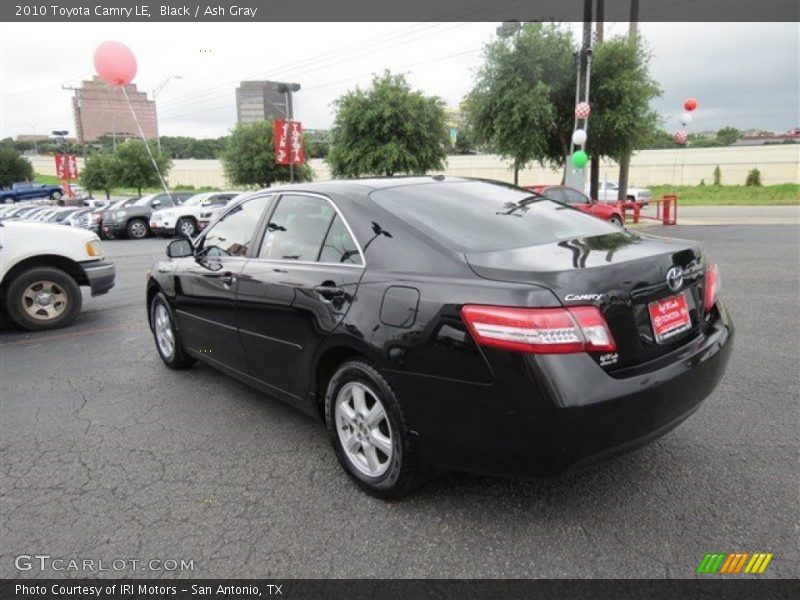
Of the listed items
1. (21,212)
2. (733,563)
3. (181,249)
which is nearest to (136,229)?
(21,212)

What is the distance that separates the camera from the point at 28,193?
171 feet

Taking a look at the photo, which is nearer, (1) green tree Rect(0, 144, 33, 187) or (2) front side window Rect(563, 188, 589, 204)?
(2) front side window Rect(563, 188, 589, 204)

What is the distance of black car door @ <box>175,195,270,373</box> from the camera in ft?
12.9

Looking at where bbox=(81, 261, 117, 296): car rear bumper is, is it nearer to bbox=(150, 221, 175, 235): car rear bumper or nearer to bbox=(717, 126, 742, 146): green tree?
bbox=(150, 221, 175, 235): car rear bumper

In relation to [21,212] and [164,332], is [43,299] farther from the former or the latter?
[21,212]

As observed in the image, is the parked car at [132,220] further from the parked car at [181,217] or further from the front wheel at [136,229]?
the parked car at [181,217]

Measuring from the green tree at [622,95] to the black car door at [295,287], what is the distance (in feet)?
62.8

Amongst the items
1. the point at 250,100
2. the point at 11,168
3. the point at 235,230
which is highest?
the point at 250,100

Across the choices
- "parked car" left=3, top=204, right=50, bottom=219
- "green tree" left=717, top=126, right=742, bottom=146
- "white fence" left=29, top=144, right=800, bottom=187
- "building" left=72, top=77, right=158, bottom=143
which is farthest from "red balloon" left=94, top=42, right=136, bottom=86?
"green tree" left=717, top=126, right=742, bottom=146

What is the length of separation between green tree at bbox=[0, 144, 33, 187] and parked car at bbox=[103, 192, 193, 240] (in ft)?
198

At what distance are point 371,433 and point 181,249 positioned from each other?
8.40ft

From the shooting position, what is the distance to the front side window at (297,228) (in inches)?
132
